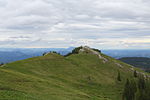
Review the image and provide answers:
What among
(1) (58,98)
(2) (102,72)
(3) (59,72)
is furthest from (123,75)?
(1) (58,98)

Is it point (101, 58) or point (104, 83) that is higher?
point (101, 58)

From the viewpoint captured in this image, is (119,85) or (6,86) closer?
(6,86)

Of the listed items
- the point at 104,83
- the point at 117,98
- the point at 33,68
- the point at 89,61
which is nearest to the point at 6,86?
the point at 33,68

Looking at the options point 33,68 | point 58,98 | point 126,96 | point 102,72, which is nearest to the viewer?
point 58,98

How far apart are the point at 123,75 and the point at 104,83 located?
86.5 feet

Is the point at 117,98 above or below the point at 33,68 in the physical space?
below

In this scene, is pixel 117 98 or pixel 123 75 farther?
pixel 123 75

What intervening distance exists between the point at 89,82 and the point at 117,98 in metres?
15.6

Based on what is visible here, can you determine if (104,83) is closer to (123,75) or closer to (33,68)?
(123,75)

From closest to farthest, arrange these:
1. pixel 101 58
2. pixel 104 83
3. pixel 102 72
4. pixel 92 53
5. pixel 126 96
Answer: pixel 126 96
pixel 104 83
pixel 102 72
pixel 101 58
pixel 92 53

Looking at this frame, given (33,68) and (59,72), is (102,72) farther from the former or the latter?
(33,68)

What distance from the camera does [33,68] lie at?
86438 mm

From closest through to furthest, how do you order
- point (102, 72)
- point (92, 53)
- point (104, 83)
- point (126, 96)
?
1. point (126, 96)
2. point (104, 83)
3. point (102, 72)
4. point (92, 53)

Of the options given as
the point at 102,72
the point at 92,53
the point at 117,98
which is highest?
the point at 92,53
